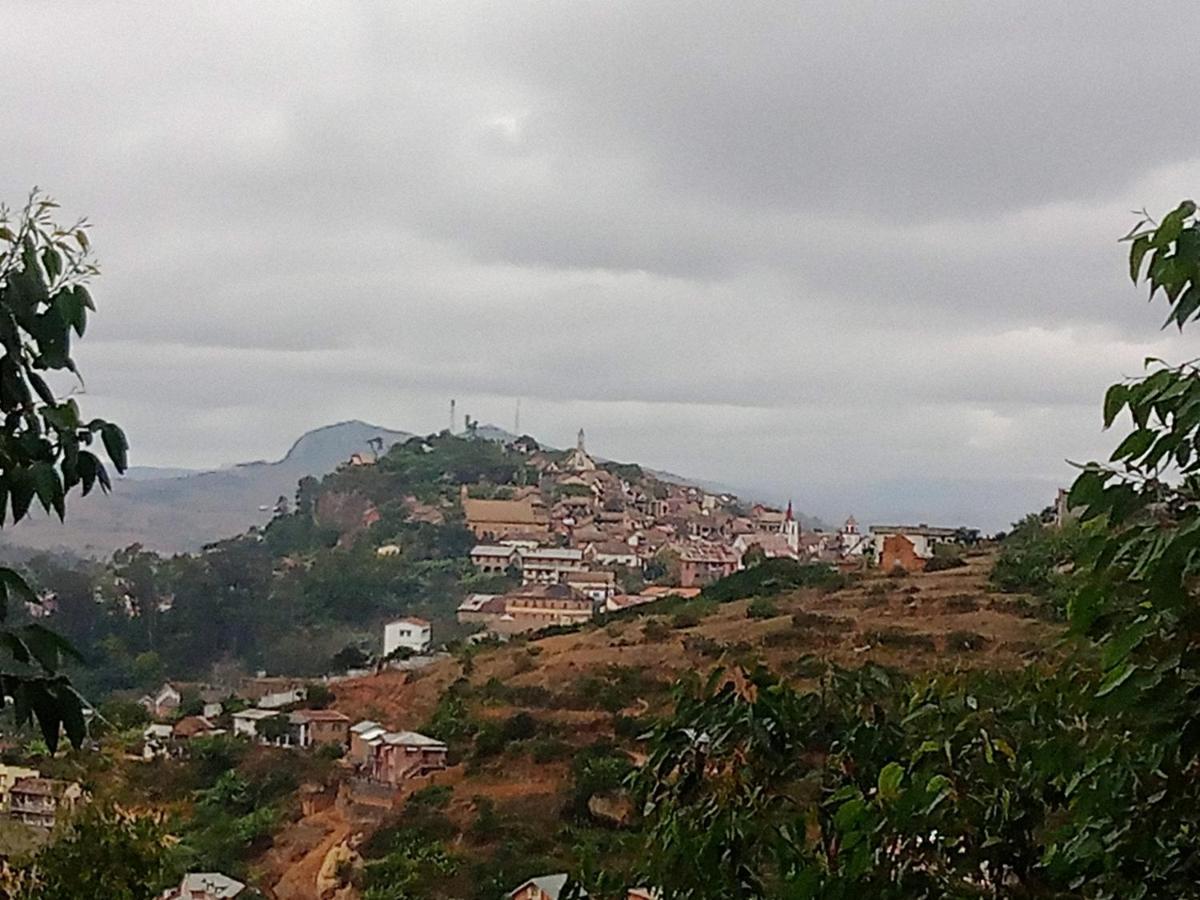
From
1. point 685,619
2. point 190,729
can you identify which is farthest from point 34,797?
point 685,619

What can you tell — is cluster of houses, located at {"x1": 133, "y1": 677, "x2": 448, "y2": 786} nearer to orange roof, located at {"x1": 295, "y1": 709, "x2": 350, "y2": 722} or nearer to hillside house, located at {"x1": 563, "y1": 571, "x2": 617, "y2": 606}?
orange roof, located at {"x1": 295, "y1": 709, "x2": 350, "y2": 722}

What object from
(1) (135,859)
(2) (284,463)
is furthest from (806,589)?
(2) (284,463)

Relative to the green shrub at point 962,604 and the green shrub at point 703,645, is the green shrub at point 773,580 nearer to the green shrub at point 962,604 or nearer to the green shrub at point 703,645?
the green shrub at point 962,604

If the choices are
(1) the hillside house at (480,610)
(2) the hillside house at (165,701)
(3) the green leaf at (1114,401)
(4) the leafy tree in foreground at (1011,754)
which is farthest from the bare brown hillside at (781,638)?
(3) the green leaf at (1114,401)

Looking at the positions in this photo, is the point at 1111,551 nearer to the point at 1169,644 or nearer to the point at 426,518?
the point at 1169,644

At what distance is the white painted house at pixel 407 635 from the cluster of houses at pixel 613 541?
1104 mm

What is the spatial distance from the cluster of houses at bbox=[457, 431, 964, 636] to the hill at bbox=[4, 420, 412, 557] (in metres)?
6.55

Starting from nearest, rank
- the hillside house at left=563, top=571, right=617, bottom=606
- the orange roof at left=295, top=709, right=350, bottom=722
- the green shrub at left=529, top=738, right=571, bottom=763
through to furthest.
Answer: the green shrub at left=529, top=738, right=571, bottom=763, the orange roof at left=295, top=709, right=350, bottom=722, the hillside house at left=563, top=571, right=617, bottom=606

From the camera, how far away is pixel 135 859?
3.10 metres

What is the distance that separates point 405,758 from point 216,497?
3557 cm

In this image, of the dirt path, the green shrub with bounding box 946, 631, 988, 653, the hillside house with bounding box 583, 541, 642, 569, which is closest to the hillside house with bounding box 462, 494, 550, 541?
the hillside house with bounding box 583, 541, 642, 569

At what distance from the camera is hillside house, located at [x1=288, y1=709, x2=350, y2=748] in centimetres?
1452

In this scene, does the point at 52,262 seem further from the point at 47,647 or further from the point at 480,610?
the point at 480,610

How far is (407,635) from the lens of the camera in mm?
22828
